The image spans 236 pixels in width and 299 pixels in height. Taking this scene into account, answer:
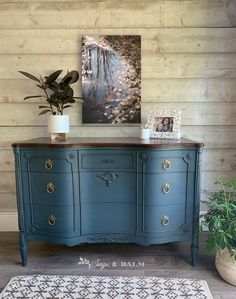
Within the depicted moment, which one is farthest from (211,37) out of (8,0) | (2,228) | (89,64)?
(2,228)

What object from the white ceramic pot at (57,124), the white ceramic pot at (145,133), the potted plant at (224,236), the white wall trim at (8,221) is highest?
the white ceramic pot at (57,124)

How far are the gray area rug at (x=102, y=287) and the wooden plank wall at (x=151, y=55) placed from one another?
3.75 ft

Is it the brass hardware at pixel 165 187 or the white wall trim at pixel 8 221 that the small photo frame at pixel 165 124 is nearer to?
the brass hardware at pixel 165 187

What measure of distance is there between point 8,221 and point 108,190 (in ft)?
4.04

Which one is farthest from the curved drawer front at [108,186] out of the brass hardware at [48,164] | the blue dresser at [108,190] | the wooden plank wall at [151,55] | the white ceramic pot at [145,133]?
the wooden plank wall at [151,55]

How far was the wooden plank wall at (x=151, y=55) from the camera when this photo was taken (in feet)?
7.32

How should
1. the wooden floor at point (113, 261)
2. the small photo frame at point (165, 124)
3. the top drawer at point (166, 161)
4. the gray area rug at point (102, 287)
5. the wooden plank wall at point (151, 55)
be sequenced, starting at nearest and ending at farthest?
the gray area rug at point (102, 287) < the top drawer at point (166, 161) < the wooden floor at point (113, 261) < the small photo frame at point (165, 124) < the wooden plank wall at point (151, 55)

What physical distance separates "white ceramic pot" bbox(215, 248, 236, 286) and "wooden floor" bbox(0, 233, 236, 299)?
0.05 meters

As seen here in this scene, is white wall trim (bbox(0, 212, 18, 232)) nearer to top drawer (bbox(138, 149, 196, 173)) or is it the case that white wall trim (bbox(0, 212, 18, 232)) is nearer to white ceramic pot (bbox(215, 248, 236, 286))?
top drawer (bbox(138, 149, 196, 173))

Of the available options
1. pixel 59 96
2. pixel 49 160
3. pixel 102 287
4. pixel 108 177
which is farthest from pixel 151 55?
pixel 102 287

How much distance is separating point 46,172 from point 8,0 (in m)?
1.58

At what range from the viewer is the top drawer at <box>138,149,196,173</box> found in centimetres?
177

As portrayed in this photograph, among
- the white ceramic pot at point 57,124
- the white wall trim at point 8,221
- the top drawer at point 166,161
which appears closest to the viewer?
the top drawer at point 166,161

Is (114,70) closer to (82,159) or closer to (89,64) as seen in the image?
(89,64)
